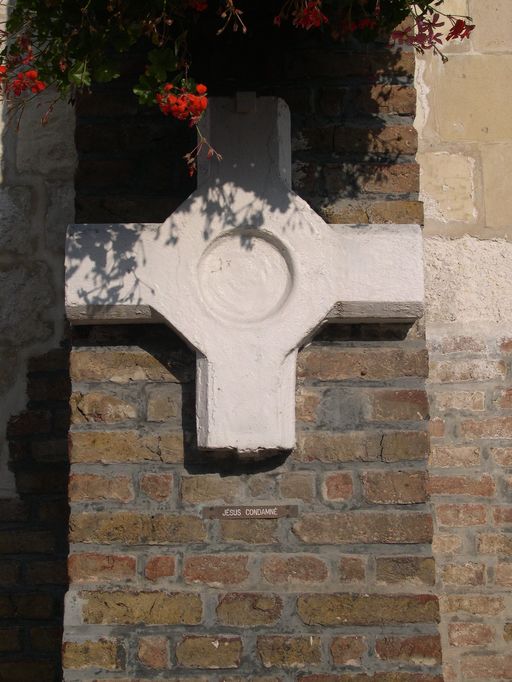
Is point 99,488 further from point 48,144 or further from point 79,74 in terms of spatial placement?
point 48,144

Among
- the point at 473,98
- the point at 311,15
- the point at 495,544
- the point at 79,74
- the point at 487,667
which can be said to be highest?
the point at 473,98

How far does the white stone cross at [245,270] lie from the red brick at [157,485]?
0.44ft

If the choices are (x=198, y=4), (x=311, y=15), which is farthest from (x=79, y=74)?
(x=311, y=15)

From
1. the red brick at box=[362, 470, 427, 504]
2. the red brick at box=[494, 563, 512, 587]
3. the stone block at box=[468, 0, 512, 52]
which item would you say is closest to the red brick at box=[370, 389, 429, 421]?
the red brick at box=[362, 470, 427, 504]

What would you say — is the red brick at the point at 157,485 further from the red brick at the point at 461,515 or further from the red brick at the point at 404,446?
the red brick at the point at 461,515

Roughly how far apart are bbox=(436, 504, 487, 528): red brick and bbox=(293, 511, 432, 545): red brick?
38.0 inches

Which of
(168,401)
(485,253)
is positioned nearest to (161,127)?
(168,401)

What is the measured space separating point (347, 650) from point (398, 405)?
1.92ft

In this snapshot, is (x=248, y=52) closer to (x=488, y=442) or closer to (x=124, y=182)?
(x=124, y=182)

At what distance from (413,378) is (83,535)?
34.5 inches

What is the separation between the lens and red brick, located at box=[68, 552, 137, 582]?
2.27 m

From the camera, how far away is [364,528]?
228 cm

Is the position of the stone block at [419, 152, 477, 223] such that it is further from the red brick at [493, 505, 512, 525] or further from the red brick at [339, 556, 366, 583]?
the red brick at [339, 556, 366, 583]

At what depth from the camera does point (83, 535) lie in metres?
2.29
